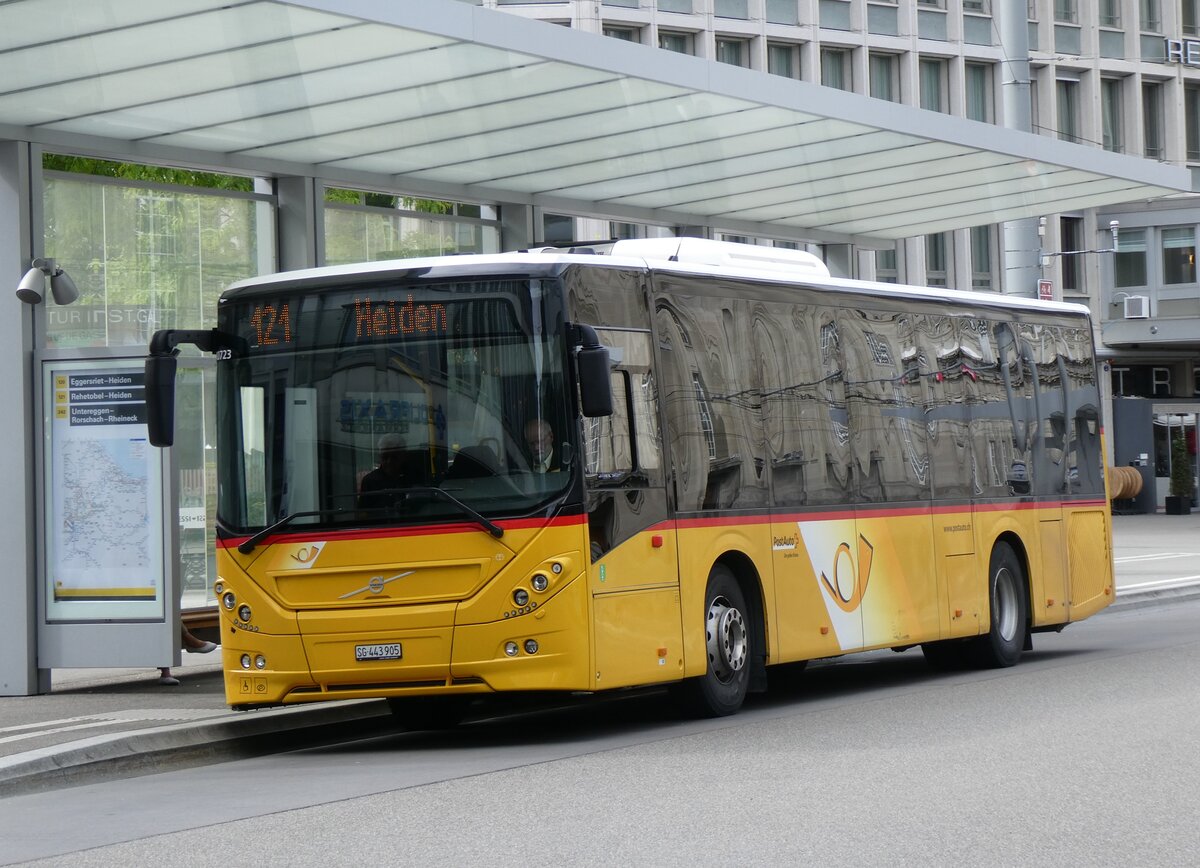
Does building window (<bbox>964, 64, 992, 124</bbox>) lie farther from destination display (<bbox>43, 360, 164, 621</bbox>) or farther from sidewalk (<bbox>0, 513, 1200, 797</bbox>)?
destination display (<bbox>43, 360, 164, 621</bbox>)

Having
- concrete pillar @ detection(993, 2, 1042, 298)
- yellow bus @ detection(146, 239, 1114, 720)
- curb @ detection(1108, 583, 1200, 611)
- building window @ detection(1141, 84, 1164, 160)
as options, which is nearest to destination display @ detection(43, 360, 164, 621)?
yellow bus @ detection(146, 239, 1114, 720)

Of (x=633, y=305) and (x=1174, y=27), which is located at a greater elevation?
(x=1174, y=27)

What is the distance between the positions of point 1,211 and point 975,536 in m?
8.11

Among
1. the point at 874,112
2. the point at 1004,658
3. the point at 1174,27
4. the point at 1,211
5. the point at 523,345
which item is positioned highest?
the point at 1174,27

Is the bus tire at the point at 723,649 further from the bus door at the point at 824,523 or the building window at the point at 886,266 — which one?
the building window at the point at 886,266

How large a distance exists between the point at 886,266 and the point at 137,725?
139ft

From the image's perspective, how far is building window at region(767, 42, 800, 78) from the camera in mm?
50281

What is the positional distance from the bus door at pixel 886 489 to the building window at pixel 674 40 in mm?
33678

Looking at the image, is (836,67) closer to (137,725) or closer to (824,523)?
(824,523)

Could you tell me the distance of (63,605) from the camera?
49.1 ft

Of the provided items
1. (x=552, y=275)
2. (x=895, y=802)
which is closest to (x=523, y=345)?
(x=552, y=275)

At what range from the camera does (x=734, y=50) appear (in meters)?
49.8

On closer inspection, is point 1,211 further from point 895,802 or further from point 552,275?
point 895,802

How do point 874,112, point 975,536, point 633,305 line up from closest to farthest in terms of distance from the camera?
point 633,305 → point 975,536 → point 874,112
